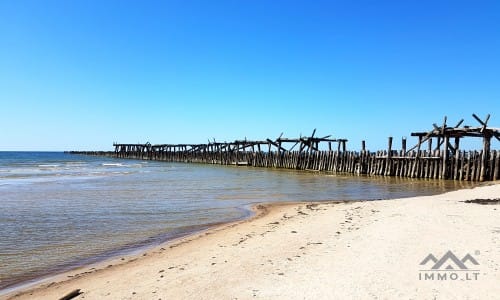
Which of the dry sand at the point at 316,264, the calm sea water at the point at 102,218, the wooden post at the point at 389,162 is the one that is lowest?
the calm sea water at the point at 102,218

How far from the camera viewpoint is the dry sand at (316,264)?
464 centimetres

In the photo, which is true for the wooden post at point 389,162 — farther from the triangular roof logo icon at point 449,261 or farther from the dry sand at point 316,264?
the triangular roof logo icon at point 449,261

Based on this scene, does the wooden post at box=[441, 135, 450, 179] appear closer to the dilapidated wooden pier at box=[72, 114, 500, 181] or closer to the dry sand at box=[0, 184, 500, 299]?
the dilapidated wooden pier at box=[72, 114, 500, 181]

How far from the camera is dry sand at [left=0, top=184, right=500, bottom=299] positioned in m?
4.64

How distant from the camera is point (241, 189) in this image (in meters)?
19.2

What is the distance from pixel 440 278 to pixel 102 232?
7.18 metres

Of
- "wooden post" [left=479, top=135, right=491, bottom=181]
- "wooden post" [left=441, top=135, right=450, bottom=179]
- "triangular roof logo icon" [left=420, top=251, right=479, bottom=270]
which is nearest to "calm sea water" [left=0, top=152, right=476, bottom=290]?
"triangular roof logo icon" [left=420, top=251, right=479, bottom=270]

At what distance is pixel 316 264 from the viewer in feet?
18.5

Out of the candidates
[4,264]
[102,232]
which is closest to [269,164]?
[102,232]

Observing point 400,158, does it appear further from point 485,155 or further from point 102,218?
point 102,218

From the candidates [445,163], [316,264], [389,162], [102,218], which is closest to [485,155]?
[445,163]

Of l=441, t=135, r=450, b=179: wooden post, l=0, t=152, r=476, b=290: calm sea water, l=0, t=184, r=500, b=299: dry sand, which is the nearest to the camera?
l=0, t=184, r=500, b=299: dry sand

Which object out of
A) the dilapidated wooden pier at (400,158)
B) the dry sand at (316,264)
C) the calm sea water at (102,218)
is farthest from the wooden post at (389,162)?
the dry sand at (316,264)

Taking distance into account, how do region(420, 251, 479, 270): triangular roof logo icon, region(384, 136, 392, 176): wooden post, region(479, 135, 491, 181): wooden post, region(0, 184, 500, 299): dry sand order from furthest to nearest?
1. region(384, 136, 392, 176): wooden post
2. region(479, 135, 491, 181): wooden post
3. region(420, 251, 479, 270): triangular roof logo icon
4. region(0, 184, 500, 299): dry sand
